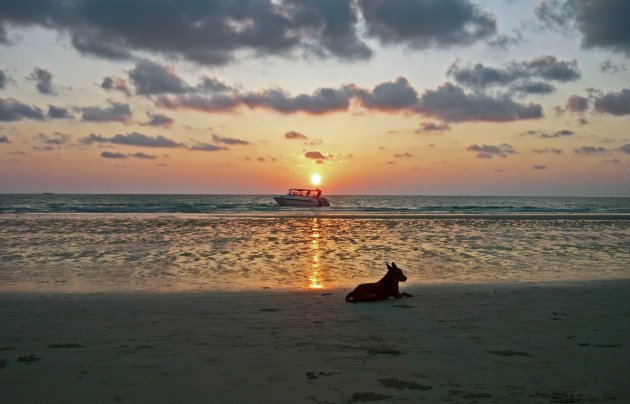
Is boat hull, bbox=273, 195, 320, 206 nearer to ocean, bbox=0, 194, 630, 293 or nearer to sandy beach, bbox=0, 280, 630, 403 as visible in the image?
ocean, bbox=0, 194, 630, 293

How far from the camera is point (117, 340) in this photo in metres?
6.42

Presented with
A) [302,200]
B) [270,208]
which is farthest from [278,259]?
[302,200]

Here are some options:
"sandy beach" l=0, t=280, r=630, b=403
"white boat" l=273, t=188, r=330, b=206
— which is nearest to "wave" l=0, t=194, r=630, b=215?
"white boat" l=273, t=188, r=330, b=206

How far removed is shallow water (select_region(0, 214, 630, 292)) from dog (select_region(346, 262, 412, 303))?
164 centimetres

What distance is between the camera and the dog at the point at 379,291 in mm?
8992

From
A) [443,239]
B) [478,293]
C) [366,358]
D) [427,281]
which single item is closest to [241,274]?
[427,281]

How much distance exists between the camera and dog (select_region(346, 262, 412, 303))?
8.99 m

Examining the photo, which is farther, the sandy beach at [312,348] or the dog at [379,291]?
the dog at [379,291]

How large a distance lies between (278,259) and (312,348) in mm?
9088

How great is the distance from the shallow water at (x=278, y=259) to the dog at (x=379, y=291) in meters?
1.64

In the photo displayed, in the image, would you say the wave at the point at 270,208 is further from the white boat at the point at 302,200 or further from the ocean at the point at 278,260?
the ocean at the point at 278,260

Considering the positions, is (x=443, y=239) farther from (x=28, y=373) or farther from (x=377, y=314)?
(x=28, y=373)

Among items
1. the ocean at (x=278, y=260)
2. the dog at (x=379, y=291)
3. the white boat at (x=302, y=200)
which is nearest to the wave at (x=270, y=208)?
the white boat at (x=302, y=200)

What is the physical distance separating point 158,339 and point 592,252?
15.9 meters
